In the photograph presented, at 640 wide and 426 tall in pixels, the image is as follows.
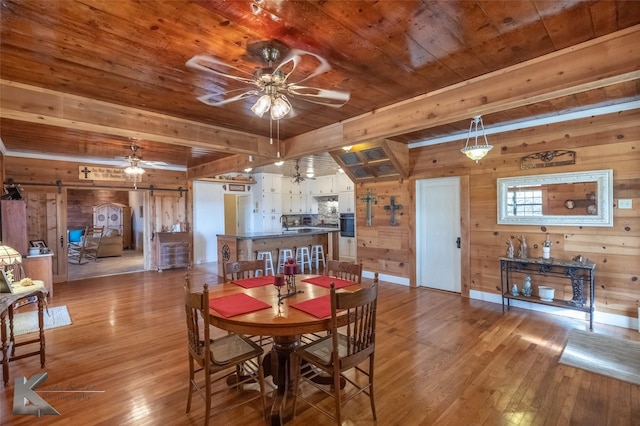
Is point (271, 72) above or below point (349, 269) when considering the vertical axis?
above

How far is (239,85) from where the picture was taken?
104 inches

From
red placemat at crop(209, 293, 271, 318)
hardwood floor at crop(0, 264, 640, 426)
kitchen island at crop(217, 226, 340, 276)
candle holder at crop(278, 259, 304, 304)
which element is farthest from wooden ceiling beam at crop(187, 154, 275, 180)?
red placemat at crop(209, 293, 271, 318)

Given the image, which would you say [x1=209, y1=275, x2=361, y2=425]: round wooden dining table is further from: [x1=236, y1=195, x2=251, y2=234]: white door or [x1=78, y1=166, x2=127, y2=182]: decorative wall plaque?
[x1=236, y1=195, x2=251, y2=234]: white door

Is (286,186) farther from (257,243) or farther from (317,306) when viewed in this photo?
(317,306)

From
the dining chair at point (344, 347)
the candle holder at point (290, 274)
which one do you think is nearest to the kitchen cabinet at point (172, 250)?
the candle holder at point (290, 274)

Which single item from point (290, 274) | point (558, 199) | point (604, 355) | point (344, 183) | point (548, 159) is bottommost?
point (604, 355)

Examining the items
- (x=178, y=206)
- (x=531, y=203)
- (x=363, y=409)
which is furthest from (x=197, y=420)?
(x=178, y=206)

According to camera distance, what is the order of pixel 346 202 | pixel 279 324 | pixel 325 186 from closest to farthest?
pixel 279 324
pixel 346 202
pixel 325 186

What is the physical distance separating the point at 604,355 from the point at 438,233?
2667mm

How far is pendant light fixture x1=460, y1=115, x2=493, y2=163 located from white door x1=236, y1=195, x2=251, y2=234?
251 inches

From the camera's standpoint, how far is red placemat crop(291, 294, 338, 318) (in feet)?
6.38

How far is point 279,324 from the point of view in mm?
1792

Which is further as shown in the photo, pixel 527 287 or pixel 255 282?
pixel 527 287

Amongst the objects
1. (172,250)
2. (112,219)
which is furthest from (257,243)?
(112,219)
